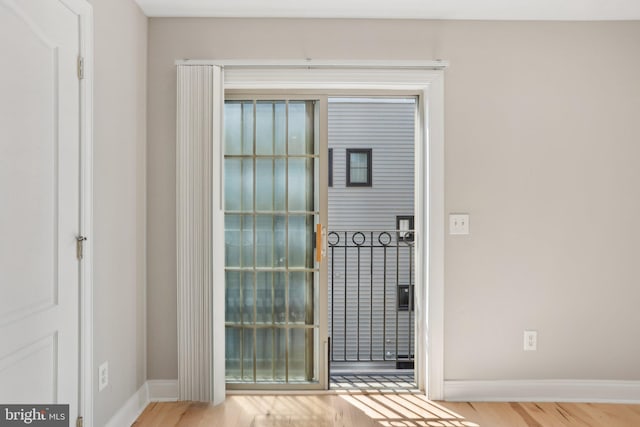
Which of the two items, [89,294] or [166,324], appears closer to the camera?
[89,294]

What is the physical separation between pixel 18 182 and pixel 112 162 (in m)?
0.78

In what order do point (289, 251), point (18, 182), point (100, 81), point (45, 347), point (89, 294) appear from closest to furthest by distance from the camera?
point (18, 182)
point (45, 347)
point (89, 294)
point (100, 81)
point (289, 251)

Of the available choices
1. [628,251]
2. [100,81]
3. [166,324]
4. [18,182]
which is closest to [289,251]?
[166,324]

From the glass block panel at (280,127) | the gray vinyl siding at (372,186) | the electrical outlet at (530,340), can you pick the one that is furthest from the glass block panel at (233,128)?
the gray vinyl siding at (372,186)

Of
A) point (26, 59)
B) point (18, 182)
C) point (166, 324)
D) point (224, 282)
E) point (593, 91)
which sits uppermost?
point (593, 91)

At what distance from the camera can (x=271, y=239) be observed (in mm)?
3092

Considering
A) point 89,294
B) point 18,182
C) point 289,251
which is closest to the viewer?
point 18,182

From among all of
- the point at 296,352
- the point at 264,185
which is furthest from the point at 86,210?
the point at 296,352

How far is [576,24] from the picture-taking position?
9.65 feet

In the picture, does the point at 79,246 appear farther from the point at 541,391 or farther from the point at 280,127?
the point at 541,391

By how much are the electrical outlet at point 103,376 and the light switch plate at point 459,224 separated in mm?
2085

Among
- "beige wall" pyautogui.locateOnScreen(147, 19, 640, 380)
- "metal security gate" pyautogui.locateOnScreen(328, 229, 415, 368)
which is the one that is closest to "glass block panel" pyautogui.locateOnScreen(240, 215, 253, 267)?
"beige wall" pyautogui.locateOnScreen(147, 19, 640, 380)

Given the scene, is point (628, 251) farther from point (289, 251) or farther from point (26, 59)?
point (26, 59)

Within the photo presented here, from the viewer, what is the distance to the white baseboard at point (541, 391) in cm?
294
